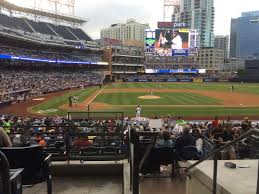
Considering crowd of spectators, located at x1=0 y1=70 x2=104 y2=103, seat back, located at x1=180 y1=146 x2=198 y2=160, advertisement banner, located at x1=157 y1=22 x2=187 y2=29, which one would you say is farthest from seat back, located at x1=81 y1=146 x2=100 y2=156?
advertisement banner, located at x1=157 y1=22 x2=187 y2=29

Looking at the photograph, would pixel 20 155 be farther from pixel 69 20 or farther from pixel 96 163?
pixel 69 20

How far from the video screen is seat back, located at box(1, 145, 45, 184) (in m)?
93.8

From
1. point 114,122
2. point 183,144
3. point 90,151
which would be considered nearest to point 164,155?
point 183,144

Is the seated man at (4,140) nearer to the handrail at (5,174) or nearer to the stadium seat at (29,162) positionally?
the stadium seat at (29,162)

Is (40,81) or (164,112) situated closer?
(164,112)

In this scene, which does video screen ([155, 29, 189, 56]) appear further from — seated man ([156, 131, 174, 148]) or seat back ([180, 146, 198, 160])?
seated man ([156, 131, 174, 148])

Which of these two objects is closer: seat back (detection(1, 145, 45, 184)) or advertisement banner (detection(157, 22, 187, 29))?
seat back (detection(1, 145, 45, 184))

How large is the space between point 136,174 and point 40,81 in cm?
7301

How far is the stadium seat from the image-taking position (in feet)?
16.2

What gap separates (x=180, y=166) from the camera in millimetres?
7945

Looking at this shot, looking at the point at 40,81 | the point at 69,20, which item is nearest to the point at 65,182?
the point at 40,81

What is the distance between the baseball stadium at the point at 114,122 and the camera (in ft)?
16.3

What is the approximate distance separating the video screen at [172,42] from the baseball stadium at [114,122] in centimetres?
29

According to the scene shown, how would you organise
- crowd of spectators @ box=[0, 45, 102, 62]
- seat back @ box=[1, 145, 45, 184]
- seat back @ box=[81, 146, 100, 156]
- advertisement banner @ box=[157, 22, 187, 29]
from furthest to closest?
advertisement banner @ box=[157, 22, 187, 29], crowd of spectators @ box=[0, 45, 102, 62], seat back @ box=[81, 146, 100, 156], seat back @ box=[1, 145, 45, 184]
